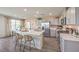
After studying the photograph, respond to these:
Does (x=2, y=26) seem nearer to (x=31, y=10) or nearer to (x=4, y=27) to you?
(x=4, y=27)

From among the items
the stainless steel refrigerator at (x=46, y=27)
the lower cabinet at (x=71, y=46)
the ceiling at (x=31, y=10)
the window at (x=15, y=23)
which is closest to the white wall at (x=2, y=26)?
the window at (x=15, y=23)

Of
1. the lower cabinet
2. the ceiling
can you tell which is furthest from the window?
the lower cabinet

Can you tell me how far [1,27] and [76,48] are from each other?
919 cm

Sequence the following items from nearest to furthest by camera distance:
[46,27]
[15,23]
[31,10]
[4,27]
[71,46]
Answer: [71,46]
[31,10]
[4,27]
[46,27]
[15,23]

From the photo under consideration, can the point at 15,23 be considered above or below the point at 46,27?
above

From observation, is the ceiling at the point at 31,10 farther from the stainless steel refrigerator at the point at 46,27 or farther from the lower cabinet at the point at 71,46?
the lower cabinet at the point at 71,46

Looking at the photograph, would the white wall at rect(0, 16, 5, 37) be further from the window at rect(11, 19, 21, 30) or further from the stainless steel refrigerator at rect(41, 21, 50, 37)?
the stainless steel refrigerator at rect(41, 21, 50, 37)

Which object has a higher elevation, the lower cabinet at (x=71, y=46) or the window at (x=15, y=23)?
the window at (x=15, y=23)

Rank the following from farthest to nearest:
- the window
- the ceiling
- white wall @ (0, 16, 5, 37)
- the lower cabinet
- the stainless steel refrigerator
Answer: the stainless steel refrigerator → white wall @ (0, 16, 5, 37) → the window → the ceiling → the lower cabinet

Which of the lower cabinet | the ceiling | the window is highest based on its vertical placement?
the ceiling

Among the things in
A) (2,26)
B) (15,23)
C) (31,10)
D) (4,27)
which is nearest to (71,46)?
(31,10)

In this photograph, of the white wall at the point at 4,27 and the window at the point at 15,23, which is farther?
the white wall at the point at 4,27

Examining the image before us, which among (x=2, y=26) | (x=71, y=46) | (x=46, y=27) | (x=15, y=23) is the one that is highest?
(x=15, y=23)
